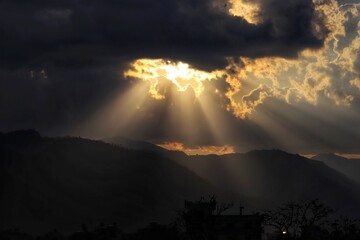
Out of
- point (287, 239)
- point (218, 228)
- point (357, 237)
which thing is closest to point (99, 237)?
point (218, 228)

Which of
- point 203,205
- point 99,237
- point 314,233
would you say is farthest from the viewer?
point 99,237

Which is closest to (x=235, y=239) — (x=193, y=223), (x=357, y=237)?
(x=193, y=223)

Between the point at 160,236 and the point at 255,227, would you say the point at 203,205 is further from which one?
the point at 160,236

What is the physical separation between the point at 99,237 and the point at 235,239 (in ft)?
209

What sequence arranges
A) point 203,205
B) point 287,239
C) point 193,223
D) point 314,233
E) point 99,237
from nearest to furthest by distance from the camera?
point 287,239 < point 193,223 < point 203,205 < point 314,233 < point 99,237

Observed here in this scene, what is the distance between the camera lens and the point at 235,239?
139 metres

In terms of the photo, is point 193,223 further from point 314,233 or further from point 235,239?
point 314,233

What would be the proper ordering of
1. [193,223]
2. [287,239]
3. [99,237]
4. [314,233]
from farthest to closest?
[99,237] < [314,233] < [193,223] < [287,239]

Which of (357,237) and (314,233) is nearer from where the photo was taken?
(357,237)

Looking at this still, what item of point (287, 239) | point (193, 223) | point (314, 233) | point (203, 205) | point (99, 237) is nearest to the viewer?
point (287, 239)

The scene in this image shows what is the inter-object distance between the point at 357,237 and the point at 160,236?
59.4m

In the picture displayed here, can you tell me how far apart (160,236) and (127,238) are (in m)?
16.6

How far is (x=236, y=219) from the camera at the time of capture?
469ft

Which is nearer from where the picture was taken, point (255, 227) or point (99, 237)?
point (255, 227)
